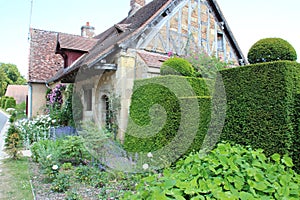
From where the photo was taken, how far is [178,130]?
526 centimetres

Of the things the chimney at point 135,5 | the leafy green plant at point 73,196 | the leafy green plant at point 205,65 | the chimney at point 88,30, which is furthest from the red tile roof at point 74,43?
the leafy green plant at point 73,196

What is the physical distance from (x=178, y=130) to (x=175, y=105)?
0.56 meters

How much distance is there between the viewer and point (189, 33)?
29.6 feet

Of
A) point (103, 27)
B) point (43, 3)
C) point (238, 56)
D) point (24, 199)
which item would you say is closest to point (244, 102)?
point (24, 199)

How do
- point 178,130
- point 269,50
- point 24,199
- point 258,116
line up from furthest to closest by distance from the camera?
point 178,130 < point 269,50 < point 258,116 < point 24,199

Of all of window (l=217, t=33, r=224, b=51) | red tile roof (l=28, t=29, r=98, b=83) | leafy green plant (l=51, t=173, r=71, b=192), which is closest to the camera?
leafy green plant (l=51, t=173, r=71, b=192)

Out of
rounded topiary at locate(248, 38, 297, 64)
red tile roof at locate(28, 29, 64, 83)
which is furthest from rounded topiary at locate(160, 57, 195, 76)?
red tile roof at locate(28, 29, 64, 83)

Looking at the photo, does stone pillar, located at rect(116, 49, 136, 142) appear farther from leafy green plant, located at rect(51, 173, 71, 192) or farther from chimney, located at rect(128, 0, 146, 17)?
chimney, located at rect(128, 0, 146, 17)

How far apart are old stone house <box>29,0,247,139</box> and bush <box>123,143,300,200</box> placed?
501cm

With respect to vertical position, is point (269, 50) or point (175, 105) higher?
point (269, 50)

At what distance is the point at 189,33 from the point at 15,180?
728 cm

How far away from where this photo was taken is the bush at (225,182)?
1.81 m

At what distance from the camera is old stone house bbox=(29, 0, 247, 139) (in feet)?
23.5

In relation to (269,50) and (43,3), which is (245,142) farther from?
(43,3)
